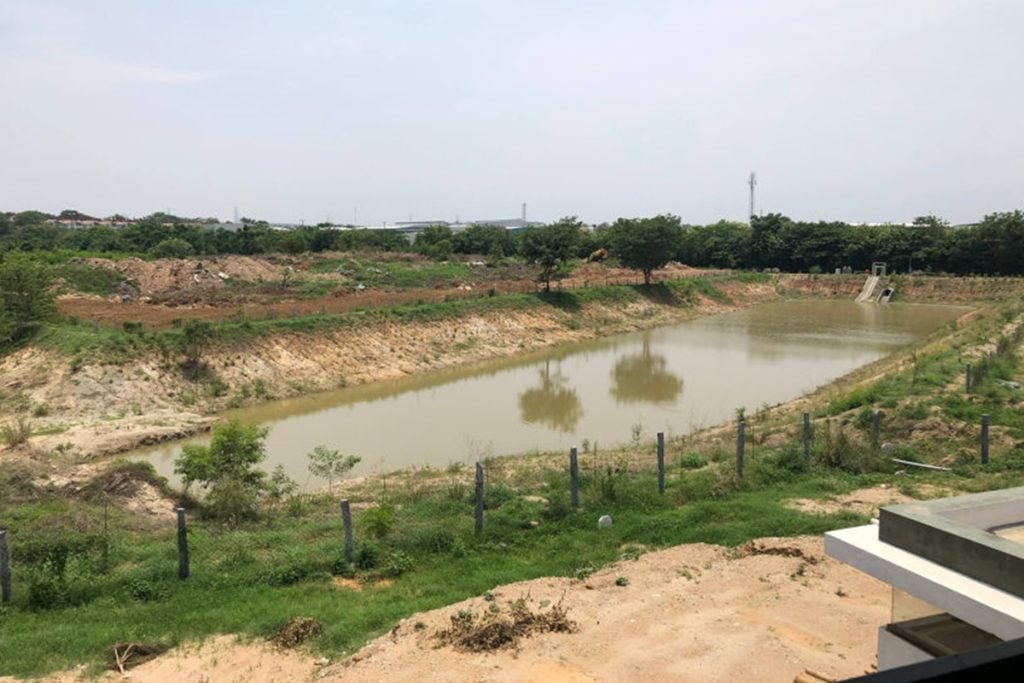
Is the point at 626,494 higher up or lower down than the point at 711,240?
lower down

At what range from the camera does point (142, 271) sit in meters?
40.8

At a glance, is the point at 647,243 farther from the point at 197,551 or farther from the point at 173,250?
the point at 197,551

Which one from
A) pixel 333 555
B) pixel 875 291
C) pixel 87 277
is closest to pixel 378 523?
pixel 333 555

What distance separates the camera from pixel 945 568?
3615mm

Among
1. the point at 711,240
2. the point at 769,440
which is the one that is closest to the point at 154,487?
the point at 769,440

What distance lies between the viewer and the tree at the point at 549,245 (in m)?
41.2

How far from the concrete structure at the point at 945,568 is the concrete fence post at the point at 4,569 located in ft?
25.6

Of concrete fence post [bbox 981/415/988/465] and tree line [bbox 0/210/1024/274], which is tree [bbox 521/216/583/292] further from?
concrete fence post [bbox 981/415/988/465]

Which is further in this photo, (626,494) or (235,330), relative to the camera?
(235,330)

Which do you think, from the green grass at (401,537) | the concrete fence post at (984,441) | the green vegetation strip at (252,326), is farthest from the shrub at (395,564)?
the green vegetation strip at (252,326)

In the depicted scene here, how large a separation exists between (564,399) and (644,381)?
4.32 metres

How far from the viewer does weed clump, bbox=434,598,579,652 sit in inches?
265

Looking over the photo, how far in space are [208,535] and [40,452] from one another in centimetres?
688

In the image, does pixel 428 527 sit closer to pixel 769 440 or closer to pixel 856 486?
pixel 856 486
